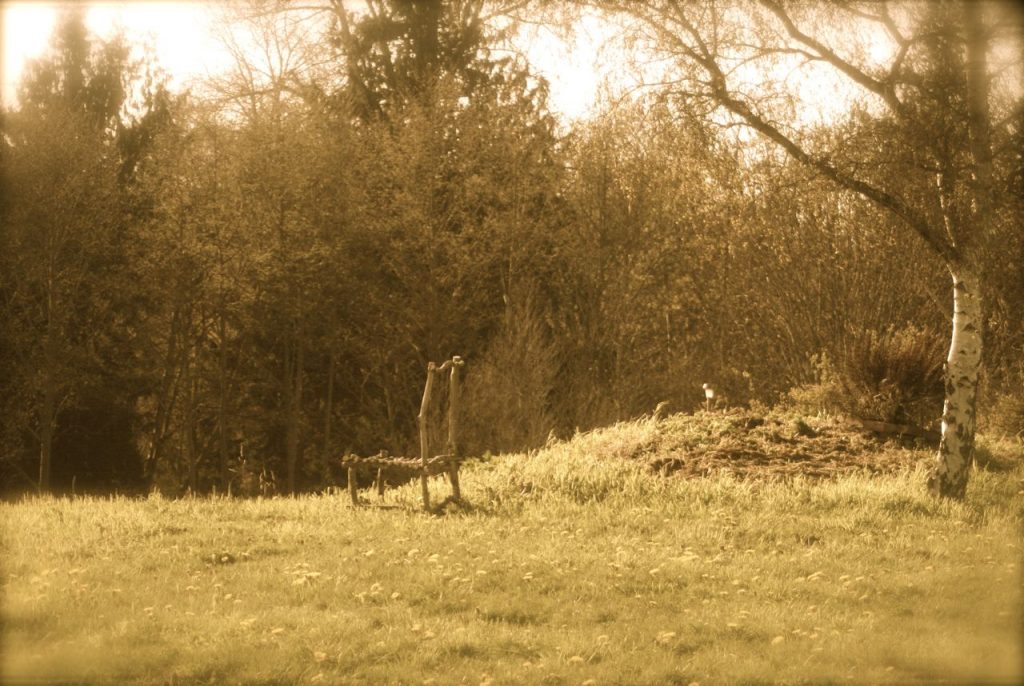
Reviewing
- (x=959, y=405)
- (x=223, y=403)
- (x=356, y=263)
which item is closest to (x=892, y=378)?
(x=959, y=405)

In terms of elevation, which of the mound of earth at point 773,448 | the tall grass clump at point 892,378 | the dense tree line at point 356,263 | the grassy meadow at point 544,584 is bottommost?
the grassy meadow at point 544,584

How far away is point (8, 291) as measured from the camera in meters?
22.5

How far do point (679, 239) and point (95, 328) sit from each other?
13.7 m

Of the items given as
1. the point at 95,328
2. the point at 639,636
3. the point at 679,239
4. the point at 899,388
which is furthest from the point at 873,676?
the point at 95,328

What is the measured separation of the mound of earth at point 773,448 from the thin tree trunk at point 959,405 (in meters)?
1.38

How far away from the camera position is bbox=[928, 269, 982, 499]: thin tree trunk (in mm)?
11023

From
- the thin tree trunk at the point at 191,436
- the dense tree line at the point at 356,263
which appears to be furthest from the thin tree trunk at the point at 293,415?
the thin tree trunk at the point at 191,436

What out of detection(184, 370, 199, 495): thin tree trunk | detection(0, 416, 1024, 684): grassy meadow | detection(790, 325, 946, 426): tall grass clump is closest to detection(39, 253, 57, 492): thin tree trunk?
detection(184, 370, 199, 495): thin tree trunk

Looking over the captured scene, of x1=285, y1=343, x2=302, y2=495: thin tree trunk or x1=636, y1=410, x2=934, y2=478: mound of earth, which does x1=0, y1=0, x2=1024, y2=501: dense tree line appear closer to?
x1=285, y1=343, x2=302, y2=495: thin tree trunk

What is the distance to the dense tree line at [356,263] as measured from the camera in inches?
860

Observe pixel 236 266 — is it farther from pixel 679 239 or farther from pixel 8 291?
pixel 679 239

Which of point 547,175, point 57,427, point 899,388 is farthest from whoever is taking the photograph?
point 547,175

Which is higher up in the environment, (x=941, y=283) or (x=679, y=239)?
(x=679, y=239)

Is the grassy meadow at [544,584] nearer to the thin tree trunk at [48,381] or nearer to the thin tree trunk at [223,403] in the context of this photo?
the thin tree trunk at [48,381]
